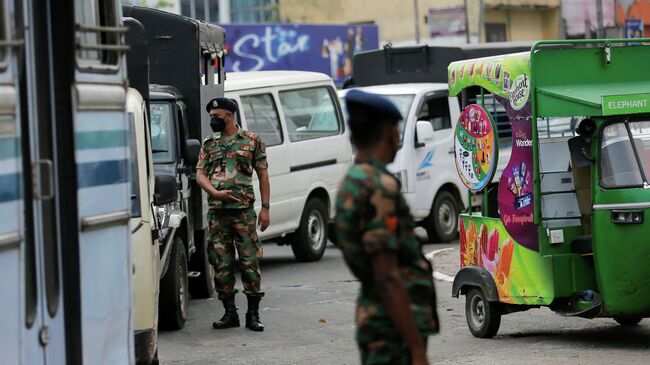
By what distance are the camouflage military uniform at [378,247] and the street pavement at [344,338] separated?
3999 mm

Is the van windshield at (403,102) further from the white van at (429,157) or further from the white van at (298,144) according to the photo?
the white van at (298,144)

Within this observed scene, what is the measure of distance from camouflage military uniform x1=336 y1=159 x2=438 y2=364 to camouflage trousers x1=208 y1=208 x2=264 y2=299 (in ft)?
18.9

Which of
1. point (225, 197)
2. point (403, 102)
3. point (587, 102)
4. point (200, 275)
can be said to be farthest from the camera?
point (403, 102)

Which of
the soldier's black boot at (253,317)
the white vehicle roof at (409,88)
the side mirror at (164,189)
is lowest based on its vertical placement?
the soldier's black boot at (253,317)

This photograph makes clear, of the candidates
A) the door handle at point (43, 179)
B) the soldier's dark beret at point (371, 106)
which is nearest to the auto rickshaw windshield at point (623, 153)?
the soldier's dark beret at point (371, 106)

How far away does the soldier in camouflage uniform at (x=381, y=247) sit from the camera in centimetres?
482

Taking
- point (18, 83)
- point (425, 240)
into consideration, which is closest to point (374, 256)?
point (18, 83)

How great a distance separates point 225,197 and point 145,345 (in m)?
3.11

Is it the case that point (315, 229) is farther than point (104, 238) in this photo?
Yes

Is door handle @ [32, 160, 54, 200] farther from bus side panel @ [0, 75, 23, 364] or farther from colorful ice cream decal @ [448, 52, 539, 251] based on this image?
colorful ice cream decal @ [448, 52, 539, 251]

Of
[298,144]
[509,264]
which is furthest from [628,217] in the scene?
[298,144]

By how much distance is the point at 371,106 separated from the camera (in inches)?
194

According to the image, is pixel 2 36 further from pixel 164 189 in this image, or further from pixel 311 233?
Result: pixel 311 233

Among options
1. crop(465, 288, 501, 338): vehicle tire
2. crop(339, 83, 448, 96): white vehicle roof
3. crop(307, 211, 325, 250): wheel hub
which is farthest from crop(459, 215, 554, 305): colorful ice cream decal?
crop(339, 83, 448, 96): white vehicle roof
